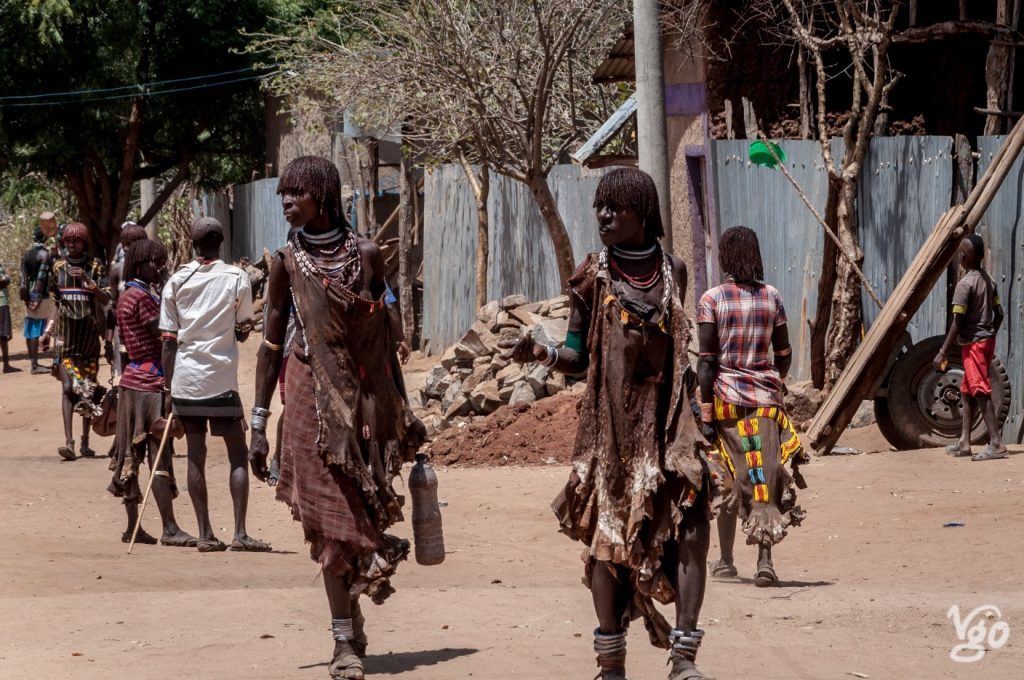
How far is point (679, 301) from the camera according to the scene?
5.11 meters

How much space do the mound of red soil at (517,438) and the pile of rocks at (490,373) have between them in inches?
20.4

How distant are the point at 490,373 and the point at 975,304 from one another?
627cm

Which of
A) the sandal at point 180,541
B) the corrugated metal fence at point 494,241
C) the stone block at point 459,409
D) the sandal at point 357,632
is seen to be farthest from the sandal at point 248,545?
the corrugated metal fence at point 494,241

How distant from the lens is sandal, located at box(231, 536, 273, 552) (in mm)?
8664

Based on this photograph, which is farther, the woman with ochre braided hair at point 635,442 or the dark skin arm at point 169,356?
the dark skin arm at point 169,356

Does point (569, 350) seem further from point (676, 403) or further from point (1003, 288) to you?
point (1003, 288)

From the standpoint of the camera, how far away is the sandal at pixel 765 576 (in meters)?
7.32

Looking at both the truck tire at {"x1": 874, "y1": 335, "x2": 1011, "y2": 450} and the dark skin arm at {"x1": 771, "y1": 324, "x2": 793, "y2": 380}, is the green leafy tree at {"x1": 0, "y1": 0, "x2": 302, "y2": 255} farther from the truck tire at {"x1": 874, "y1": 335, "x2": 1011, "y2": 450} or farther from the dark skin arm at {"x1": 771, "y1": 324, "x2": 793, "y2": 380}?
the dark skin arm at {"x1": 771, "y1": 324, "x2": 793, "y2": 380}

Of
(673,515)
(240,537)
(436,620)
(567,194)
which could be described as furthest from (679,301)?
(567,194)

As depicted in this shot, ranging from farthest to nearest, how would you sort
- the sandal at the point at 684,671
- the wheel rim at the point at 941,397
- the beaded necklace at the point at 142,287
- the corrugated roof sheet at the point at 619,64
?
the corrugated roof sheet at the point at 619,64 < the wheel rim at the point at 941,397 < the beaded necklace at the point at 142,287 < the sandal at the point at 684,671

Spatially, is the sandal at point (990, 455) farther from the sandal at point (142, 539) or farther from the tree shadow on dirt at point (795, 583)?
the sandal at point (142, 539)

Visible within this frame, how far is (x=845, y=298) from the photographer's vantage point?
12766 millimetres

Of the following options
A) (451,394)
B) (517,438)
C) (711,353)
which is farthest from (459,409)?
(711,353)

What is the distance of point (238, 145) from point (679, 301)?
90.4 ft
